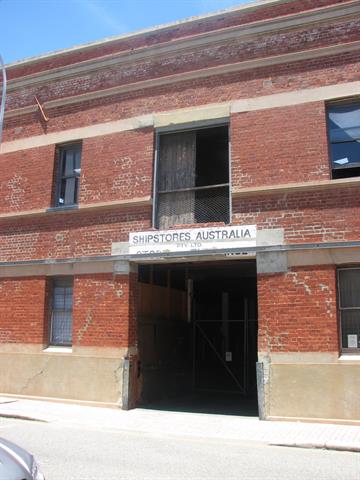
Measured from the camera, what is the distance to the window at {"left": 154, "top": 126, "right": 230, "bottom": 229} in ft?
39.0

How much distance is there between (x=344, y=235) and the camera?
10.2m

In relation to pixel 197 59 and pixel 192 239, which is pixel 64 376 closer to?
pixel 192 239

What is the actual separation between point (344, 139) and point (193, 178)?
3428mm

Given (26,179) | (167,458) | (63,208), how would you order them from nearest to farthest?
(167,458)
(63,208)
(26,179)

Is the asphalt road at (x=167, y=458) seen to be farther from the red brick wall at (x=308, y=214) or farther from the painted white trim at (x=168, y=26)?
the painted white trim at (x=168, y=26)

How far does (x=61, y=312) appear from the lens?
1300cm

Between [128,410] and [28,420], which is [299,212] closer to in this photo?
[128,410]

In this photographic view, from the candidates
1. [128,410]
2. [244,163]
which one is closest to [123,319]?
[128,410]

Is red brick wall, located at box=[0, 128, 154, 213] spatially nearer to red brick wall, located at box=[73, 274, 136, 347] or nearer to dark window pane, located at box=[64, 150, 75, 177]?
dark window pane, located at box=[64, 150, 75, 177]

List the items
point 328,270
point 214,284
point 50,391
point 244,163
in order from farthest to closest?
1. point 214,284
2. point 50,391
3. point 244,163
4. point 328,270

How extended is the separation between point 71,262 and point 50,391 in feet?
10.1

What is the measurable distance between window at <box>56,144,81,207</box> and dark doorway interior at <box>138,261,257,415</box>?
2695 mm

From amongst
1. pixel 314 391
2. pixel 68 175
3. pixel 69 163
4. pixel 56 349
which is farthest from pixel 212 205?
pixel 56 349

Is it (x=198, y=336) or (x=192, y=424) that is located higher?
(x=198, y=336)
